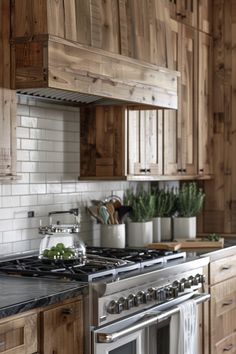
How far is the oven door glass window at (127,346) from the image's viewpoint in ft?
10.2

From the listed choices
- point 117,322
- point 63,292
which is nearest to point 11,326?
point 63,292

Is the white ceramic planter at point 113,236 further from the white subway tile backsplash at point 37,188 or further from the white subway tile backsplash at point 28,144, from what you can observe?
the white subway tile backsplash at point 28,144

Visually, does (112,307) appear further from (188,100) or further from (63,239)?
(188,100)

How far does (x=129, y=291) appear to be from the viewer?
132 inches

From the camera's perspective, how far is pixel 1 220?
3775mm

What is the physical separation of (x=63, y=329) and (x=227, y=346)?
2.00 metres

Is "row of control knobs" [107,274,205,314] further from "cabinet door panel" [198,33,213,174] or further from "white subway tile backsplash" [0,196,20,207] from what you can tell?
"cabinet door panel" [198,33,213,174]

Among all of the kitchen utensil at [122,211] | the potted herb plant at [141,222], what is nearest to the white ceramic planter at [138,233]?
the potted herb plant at [141,222]

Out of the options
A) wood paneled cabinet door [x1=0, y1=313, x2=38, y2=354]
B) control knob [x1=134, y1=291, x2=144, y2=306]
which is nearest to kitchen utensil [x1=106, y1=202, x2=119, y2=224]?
control knob [x1=134, y1=291, x2=144, y2=306]

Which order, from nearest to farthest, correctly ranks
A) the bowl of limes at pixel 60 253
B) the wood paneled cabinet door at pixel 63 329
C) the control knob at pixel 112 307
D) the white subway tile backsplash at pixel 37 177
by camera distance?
the wood paneled cabinet door at pixel 63 329
the control knob at pixel 112 307
the bowl of limes at pixel 60 253
the white subway tile backsplash at pixel 37 177

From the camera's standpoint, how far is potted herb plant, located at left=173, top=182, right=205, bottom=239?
16.2ft

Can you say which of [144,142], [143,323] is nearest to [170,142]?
[144,142]

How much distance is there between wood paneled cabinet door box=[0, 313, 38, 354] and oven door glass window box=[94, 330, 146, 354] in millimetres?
405

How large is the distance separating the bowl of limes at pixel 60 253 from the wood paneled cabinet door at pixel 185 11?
1.92m
